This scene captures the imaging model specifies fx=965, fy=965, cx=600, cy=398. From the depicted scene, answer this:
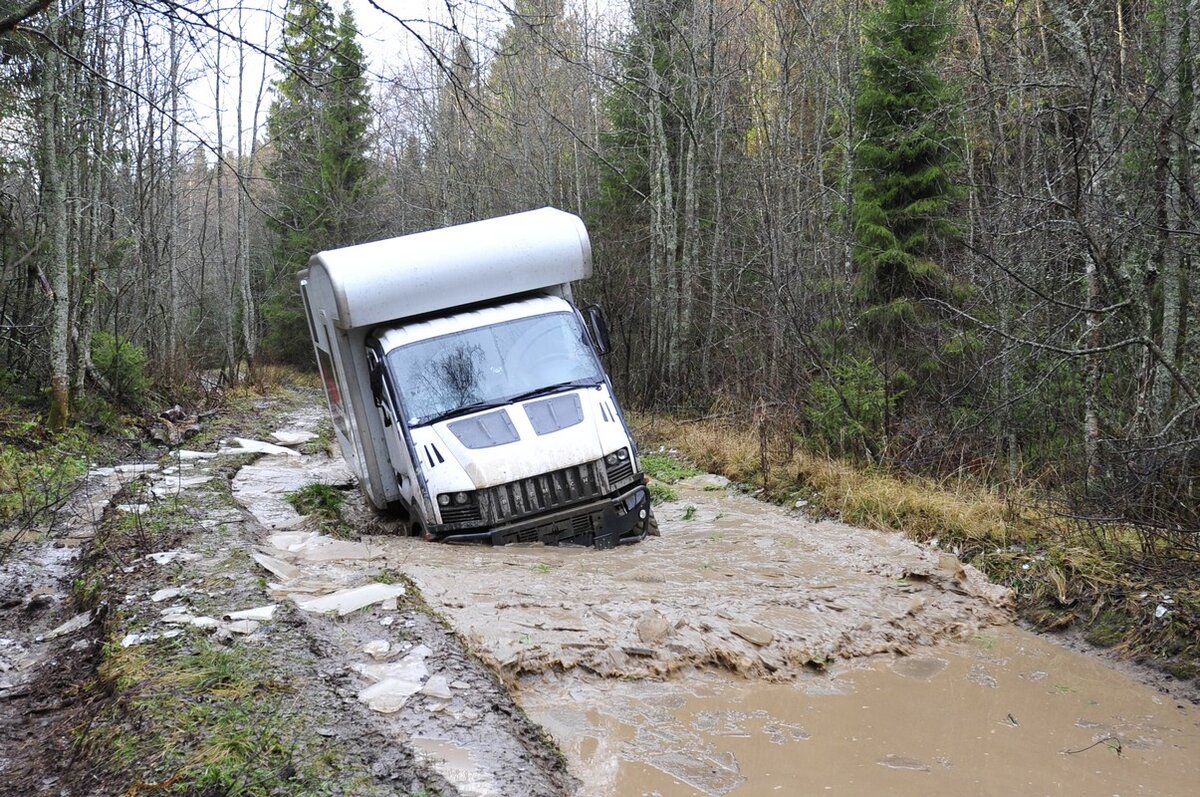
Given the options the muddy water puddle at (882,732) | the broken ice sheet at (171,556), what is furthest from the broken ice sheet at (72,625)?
the muddy water puddle at (882,732)

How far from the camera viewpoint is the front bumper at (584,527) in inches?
329

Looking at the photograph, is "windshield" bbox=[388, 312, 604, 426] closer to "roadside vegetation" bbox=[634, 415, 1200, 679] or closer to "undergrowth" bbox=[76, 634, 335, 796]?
"roadside vegetation" bbox=[634, 415, 1200, 679]

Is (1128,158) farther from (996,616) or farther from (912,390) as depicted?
(996,616)

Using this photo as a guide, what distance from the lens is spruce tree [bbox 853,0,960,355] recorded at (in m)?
16.0

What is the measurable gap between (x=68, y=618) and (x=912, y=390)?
11973 mm

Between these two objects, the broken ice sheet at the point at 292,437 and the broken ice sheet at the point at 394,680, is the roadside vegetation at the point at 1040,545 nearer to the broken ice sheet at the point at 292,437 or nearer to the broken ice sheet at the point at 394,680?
the broken ice sheet at the point at 394,680

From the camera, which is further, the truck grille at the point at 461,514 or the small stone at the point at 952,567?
the truck grille at the point at 461,514

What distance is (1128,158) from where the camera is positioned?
36.6 feet

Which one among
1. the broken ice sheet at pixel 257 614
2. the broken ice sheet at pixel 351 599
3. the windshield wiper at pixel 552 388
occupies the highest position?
the windshield wiper at pixel 552 388

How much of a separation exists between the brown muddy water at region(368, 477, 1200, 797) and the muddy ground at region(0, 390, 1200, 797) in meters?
0.02

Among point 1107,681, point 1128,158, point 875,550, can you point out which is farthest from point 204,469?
point 1128,158

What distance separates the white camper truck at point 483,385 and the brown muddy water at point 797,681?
1.64 ft

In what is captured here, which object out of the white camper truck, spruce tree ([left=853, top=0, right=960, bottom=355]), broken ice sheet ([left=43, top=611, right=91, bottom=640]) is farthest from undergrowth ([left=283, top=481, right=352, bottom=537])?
spruce tree ([left=853, top=0, right=960, bottom=355])

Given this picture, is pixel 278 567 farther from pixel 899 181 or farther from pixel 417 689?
pixel 899 181
